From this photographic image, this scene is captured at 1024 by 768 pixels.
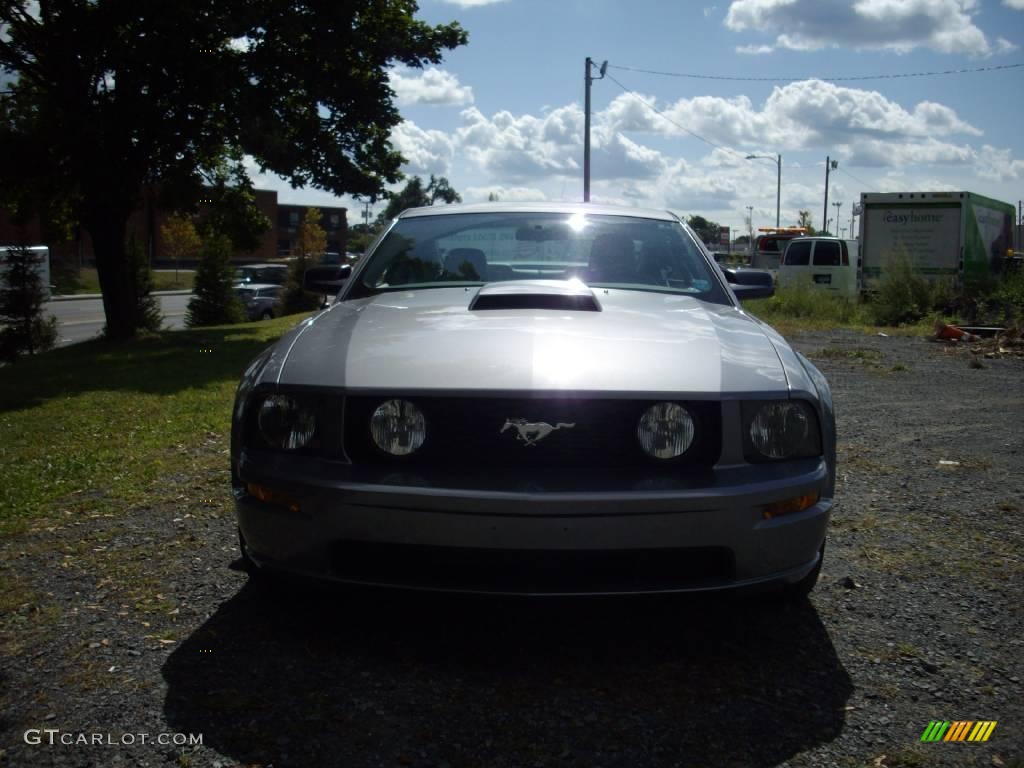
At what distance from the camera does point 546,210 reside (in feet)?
15.5

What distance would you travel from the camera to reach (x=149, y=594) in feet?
12.2

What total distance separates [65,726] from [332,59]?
1739 centimetres

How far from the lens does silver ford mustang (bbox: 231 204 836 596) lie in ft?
9.18

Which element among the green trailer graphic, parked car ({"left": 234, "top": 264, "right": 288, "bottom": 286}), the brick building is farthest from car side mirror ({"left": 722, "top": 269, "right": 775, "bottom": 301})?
the brick building

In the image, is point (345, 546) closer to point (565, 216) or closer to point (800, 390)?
point (800, 390)

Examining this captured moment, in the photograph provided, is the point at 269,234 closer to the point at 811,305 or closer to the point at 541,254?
the point at 811,305

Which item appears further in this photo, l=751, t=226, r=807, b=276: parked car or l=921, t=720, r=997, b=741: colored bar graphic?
l=751, t=226, r=807, b=276: parked car

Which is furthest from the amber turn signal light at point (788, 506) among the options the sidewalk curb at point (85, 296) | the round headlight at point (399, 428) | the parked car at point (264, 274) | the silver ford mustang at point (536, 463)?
the sidewalk curb at point (85, 296)

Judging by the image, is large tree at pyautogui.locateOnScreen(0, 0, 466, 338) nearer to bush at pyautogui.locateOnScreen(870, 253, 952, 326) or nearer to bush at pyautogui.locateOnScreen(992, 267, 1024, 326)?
bush at pyautogui.locateOnScreen(870, 253, 952, 326)

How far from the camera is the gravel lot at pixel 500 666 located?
8.39 feet

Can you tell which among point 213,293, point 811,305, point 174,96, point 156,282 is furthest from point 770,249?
point 156,282

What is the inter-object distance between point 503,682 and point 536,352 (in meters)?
0.99

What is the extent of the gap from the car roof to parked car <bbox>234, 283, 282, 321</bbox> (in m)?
30.8

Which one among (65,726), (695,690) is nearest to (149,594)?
(65,726)
